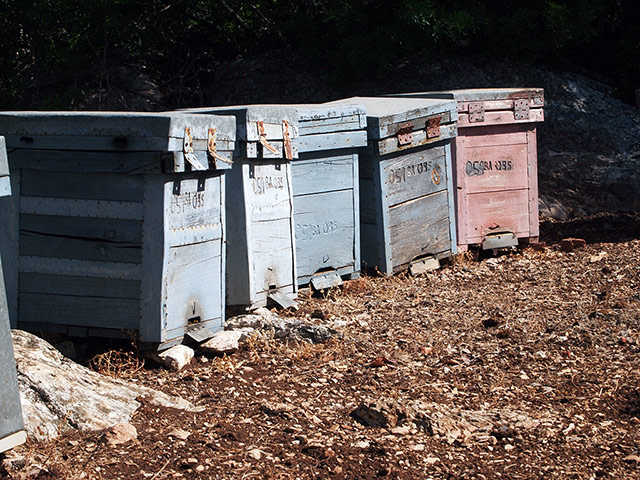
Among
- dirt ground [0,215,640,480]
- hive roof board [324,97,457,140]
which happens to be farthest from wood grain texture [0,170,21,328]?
hive roof board [324,97,457,140]

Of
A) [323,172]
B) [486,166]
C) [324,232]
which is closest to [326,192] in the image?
[323,172]

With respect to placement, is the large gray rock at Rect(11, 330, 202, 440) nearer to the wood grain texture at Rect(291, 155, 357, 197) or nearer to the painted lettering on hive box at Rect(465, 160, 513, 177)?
the wood grain texture at Rect(291, 155, 357, 197)

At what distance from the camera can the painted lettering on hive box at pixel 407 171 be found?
6.72 m

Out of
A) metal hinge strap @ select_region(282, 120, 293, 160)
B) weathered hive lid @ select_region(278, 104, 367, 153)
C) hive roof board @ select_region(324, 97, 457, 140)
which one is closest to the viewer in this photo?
metal hinge strap @ select_region(282, 120, 293, 160)

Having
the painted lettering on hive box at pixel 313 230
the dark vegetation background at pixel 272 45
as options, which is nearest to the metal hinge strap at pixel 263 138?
the painted lettering on hive box at pixel 313 230

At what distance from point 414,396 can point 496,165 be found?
386cm

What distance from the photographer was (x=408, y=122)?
22.1ft

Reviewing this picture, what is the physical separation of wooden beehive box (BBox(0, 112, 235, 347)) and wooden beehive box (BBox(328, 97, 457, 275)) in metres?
2.03

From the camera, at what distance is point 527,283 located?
671 centimetres

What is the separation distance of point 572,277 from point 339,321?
2.27 m

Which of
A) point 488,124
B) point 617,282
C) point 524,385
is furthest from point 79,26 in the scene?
point 524,385

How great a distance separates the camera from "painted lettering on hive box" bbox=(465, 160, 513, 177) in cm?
748

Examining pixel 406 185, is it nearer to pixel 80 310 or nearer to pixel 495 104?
pixel 495 104

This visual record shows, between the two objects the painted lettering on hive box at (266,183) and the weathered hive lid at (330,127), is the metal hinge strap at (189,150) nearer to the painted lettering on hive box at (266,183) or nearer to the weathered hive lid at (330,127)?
the painted lettering on hive box at (266,183)
